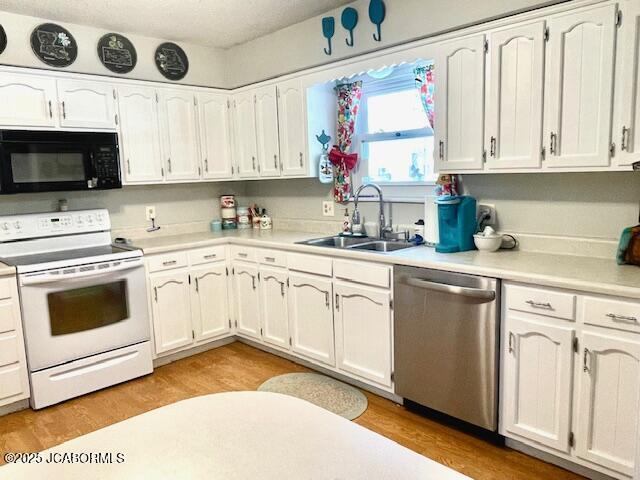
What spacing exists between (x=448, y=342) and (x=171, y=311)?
81.3 inches

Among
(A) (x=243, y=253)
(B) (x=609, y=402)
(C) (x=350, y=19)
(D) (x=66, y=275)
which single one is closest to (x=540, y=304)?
(B) (x=609, y=402)

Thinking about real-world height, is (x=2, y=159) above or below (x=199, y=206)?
above

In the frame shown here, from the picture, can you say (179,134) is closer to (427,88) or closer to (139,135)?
(139,135)

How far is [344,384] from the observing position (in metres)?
3.09

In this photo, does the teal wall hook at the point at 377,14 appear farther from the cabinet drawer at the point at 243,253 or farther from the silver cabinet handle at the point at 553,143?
the cabinet drawer at the point at 243,253

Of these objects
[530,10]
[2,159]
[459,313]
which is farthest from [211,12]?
[459,313]

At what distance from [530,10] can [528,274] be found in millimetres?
1286

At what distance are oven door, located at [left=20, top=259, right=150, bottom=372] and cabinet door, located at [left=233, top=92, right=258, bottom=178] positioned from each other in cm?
127

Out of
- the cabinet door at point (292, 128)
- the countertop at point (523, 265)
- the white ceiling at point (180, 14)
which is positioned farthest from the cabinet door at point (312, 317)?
the white ceiling at point (180, 14)

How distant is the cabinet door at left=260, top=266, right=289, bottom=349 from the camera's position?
11.1 ft

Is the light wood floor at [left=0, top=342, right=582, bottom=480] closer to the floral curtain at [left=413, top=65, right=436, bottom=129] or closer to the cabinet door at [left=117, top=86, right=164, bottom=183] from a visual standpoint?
the cabinet door at [left=117, top=86, right=164, bottom=183]

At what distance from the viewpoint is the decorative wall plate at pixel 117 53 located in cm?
349

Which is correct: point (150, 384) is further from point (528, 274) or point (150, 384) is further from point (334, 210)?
point (528, 274)

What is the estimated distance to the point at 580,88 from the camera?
7.14ft
